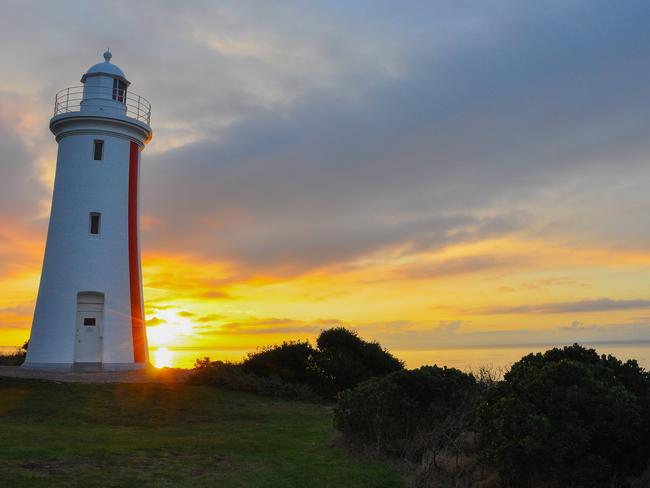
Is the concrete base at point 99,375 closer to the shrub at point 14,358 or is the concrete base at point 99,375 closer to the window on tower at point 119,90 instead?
the shrub at point 14,358

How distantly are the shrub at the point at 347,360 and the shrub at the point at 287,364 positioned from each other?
1.38 feet

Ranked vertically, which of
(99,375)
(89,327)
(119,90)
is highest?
(119,90)

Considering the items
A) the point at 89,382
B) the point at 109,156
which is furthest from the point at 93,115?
the point at 89,382

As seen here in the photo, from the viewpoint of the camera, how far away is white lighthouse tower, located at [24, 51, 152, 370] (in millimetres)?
26156

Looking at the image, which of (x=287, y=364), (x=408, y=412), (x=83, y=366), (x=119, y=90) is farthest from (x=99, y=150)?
(x=408, y=412)

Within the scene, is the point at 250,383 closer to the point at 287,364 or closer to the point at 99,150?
the point at 287,364

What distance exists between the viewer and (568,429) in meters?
8.47

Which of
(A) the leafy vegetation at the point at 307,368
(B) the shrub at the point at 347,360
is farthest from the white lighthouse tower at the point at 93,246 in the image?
(B) the shrub at the point at 347,360

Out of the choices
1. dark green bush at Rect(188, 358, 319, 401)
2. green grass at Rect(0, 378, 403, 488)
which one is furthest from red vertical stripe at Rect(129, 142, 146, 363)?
green grass at Rect(0, 378, 403, 488)

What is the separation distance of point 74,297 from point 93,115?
7850 millimetres

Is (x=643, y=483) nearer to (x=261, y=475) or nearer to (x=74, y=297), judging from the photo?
(x=261, y=475)

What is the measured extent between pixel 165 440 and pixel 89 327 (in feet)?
49.4

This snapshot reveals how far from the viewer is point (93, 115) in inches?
1054

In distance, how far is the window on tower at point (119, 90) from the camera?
28031 mm
